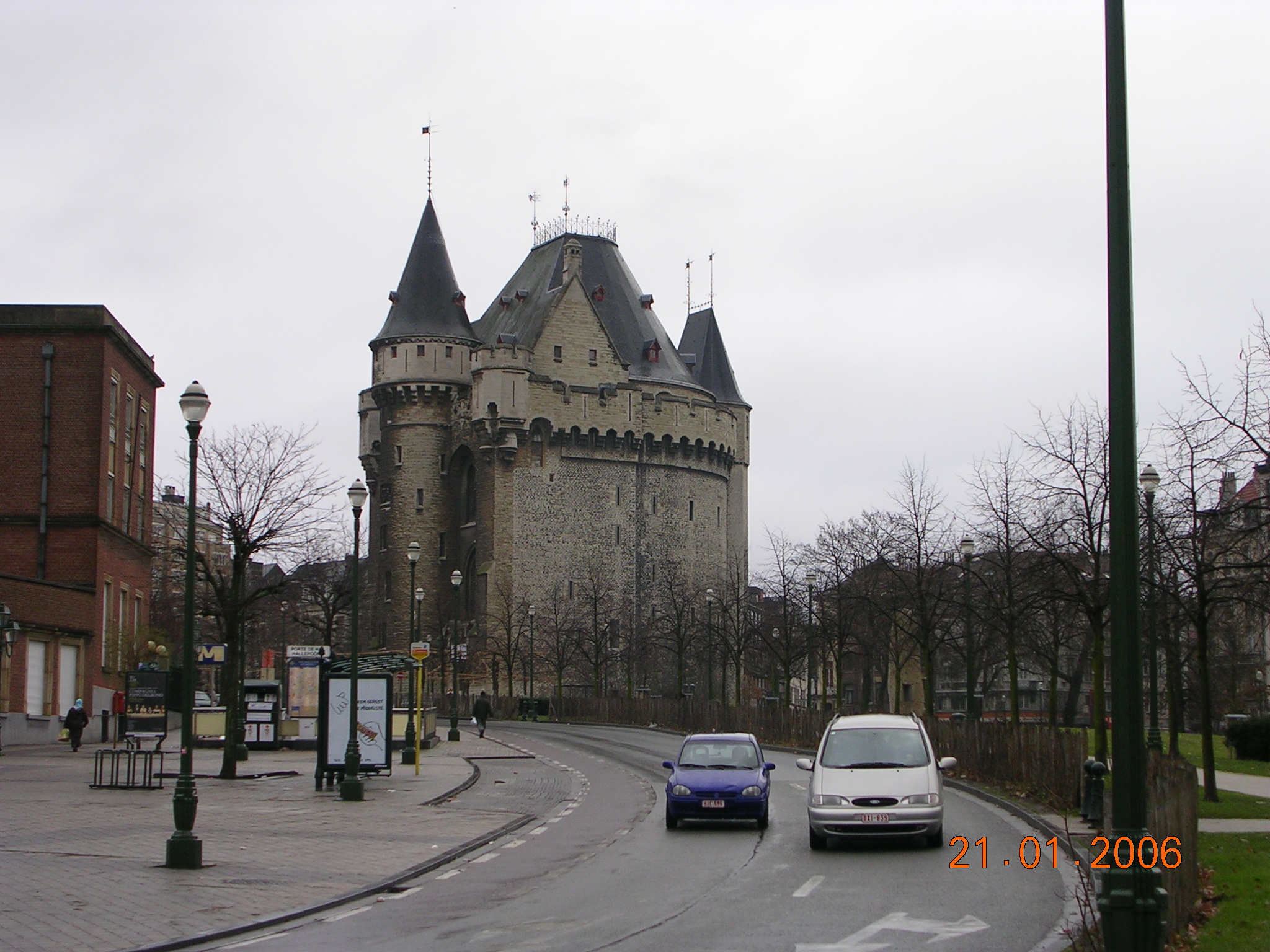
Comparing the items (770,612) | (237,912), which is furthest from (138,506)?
(237,912)

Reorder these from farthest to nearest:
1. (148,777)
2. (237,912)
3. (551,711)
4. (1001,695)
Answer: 1. (1001,695)
2. (551,711)
3. (148,777)
4. (237,912)

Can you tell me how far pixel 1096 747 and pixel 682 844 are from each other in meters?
9.30

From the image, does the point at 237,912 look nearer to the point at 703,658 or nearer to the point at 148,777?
A: the point at 148,777

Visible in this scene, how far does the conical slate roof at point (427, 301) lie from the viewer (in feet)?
306

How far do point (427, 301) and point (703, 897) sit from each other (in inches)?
3211

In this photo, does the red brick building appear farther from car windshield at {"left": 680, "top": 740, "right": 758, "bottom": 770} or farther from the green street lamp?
car windshield at {"left": 680, "top": 740, "right": 758, "bottom": 770}

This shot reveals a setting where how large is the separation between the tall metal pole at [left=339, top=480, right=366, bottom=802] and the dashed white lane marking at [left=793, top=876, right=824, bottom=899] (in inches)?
471

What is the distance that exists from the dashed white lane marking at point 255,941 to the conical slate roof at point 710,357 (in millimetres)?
93858

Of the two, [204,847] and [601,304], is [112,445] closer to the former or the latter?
[204,847]

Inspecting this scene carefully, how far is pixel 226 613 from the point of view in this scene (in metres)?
33.1

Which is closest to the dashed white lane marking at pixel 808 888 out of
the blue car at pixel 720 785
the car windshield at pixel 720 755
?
the blue car at pixel 720 785

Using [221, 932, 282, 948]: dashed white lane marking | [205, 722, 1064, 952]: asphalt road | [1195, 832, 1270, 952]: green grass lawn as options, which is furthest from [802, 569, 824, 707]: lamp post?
[221, 932, 282, 948]: dashed white lane marking

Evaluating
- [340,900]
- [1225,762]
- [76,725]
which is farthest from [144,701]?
[340,900]

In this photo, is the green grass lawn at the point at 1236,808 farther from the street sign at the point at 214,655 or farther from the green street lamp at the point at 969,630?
the street sign at the point at 214,655
